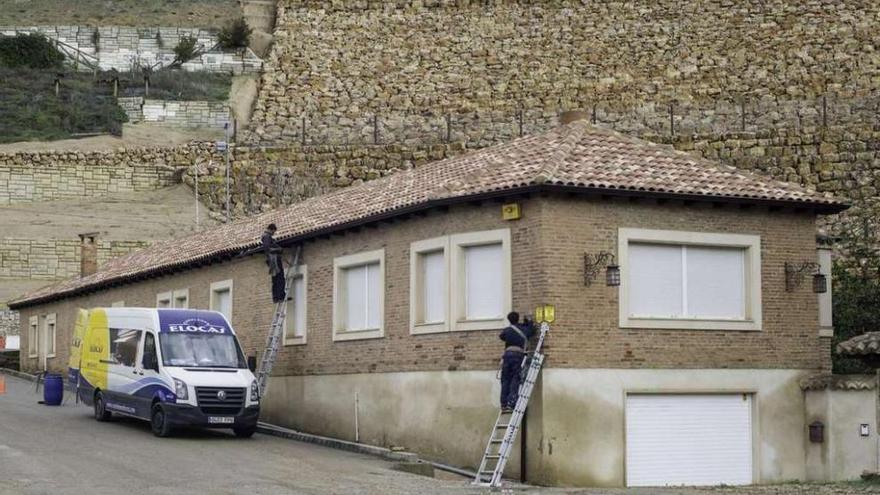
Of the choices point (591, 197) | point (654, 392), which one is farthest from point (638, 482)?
point (591, 197)

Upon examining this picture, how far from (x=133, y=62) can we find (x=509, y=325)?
6367 centimetres

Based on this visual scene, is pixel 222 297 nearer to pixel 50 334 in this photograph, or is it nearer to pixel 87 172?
pixel 50 334

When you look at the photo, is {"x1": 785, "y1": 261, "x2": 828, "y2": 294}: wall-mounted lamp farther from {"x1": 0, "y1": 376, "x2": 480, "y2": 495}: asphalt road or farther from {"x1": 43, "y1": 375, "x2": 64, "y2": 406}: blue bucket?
{"x1": 43, "y1": 375, "x2": 64, "y2": 406}: blue bucket

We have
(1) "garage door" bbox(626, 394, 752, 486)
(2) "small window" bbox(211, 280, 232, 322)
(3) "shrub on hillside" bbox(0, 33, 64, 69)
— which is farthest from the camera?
(3) "shrub on hillside" bbox(0, 33, 64, 69)

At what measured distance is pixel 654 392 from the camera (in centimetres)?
2195

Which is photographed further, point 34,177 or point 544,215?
point 34,177

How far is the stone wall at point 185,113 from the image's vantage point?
63969 mm

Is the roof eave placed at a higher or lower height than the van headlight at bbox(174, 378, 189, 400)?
higher

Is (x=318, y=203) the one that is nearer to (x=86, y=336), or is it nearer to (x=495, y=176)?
(x=86, y=336)

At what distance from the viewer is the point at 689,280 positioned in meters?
22.7

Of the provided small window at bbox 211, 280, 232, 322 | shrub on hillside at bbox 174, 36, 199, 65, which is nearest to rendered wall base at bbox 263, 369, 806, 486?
small window at bbox 211, 280, 232, 322

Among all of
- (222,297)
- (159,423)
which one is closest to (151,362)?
(159,423)

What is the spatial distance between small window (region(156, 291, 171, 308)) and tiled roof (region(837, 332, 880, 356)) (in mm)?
18220

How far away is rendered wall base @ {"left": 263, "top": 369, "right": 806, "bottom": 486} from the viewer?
68.8 feet
